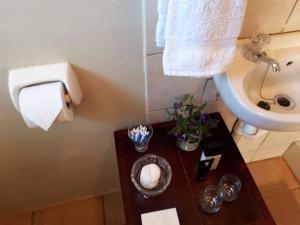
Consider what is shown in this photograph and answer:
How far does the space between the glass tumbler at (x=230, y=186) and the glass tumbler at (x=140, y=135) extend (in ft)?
0.94

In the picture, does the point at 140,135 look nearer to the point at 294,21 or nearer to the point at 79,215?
the point at 294,21

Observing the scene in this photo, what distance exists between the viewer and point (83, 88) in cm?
83

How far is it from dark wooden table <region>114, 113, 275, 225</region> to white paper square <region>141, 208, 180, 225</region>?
0.02 metres

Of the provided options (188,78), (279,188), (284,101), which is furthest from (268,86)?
(279,188)

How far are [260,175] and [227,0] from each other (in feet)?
4.31

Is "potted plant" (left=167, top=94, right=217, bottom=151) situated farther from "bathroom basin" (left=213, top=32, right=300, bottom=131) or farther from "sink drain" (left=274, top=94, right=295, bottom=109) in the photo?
"sink drain" (left=274, top=94, right=295, bottom=109)

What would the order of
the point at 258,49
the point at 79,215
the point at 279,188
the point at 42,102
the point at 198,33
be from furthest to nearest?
the point at 279,188 → the point at 79,215 → the point at 258,49 → the point at 42,102 → the point at 198,33

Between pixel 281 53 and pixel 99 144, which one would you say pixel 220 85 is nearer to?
pixel 281 53

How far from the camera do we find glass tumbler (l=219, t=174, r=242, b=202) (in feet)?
2.79

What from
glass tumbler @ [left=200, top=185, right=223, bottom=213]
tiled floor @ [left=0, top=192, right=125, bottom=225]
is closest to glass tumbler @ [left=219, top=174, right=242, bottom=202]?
glass tumbler @ [left=200, top=185, right=223, bottom=213]

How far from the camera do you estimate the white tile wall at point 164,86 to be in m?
0.79

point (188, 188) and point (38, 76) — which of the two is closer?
point (38, 76)

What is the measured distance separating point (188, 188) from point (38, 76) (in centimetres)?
58

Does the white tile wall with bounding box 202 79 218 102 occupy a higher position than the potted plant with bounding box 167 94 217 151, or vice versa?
the white tile wall with bounding box 202 79 218 102
